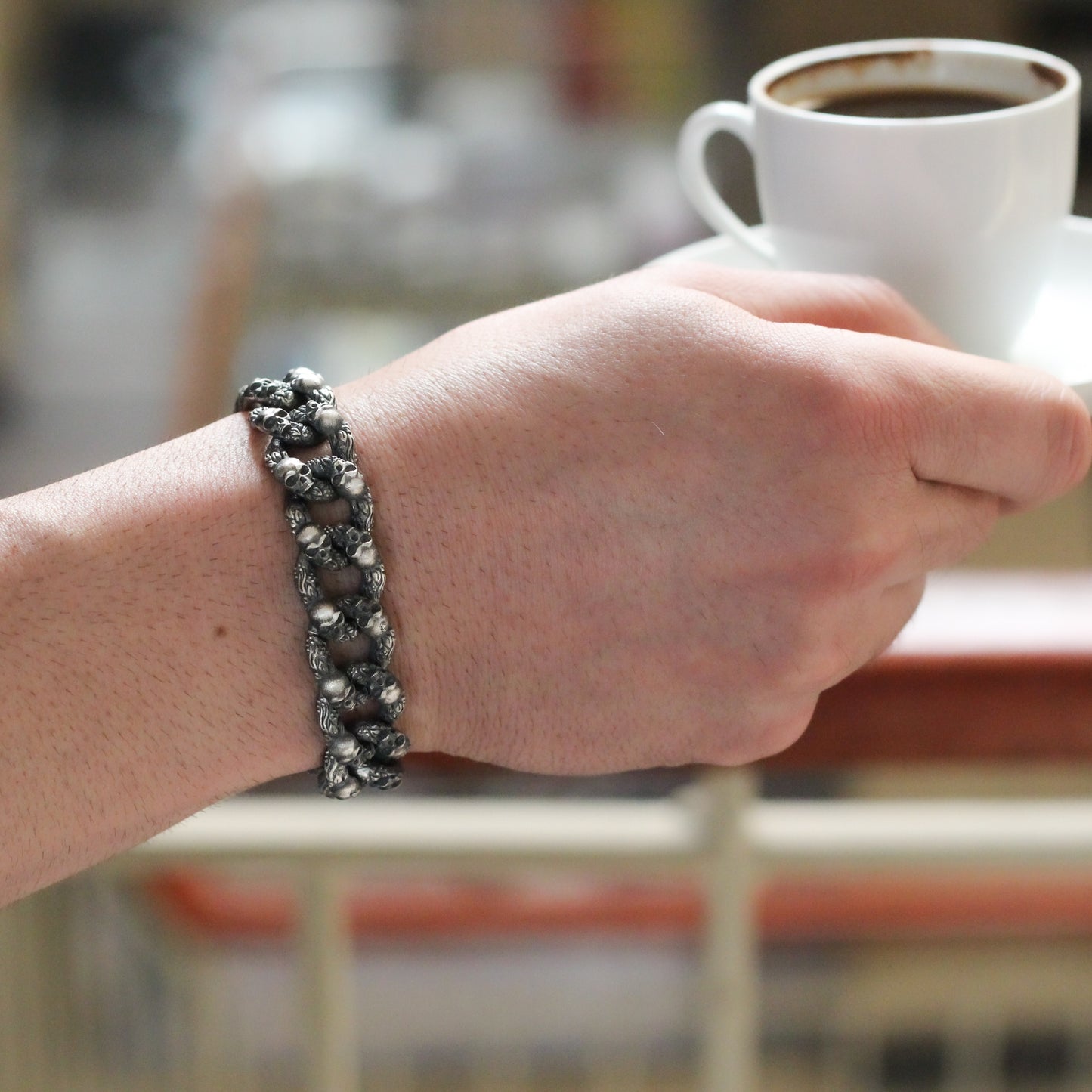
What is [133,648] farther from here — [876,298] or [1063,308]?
[1063,308]

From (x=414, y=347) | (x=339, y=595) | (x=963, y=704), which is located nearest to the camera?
(x=339, y=595)

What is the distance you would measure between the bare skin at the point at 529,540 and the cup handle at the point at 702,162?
15cm

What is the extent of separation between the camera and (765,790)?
193 cm

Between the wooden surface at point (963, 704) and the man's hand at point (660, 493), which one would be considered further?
the wooden surface at point (963, 704)

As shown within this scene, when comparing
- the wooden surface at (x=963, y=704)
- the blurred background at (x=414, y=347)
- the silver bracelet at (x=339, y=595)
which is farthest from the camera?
the blurred background at (x=414, y=347)

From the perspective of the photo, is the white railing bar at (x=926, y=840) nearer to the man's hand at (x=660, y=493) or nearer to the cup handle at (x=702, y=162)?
the man's hand at (x=660, y=493)

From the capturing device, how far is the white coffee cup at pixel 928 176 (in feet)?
1.78

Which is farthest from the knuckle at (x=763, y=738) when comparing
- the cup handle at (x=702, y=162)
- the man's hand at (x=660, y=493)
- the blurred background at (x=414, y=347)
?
the blurred background at (x=414, y=347)

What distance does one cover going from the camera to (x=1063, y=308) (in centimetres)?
62

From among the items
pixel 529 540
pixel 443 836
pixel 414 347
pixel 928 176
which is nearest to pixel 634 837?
pixel 443 836

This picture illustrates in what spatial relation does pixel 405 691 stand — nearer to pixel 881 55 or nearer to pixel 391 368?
pixel 391 368

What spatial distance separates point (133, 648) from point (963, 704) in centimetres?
35

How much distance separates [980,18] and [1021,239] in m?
2.45

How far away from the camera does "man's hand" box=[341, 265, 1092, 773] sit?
49 centimetres
